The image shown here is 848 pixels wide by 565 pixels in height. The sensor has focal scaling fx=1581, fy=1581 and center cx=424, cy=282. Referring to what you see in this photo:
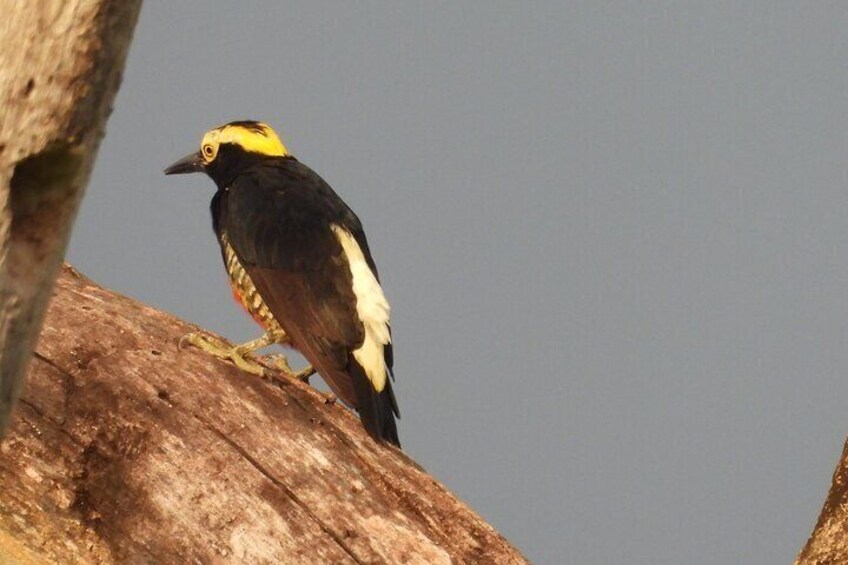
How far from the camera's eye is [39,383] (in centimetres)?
671

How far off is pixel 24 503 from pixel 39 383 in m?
0.53

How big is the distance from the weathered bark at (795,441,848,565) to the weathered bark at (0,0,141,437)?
11.8 ft

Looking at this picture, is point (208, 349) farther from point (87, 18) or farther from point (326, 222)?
point (87, 18)

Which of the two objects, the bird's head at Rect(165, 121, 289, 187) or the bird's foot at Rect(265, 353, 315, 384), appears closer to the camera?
the bird's foot at Rect(265, 353, 315, 384)

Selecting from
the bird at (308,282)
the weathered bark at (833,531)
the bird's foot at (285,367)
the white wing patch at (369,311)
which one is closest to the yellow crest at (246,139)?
the bird at (308,282)

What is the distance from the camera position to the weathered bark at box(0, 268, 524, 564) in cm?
638

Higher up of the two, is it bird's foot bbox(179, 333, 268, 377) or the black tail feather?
bird's foot bbox(179, 333, 268, 377)

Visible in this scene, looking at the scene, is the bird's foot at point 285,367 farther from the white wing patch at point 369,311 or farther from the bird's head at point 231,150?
the bird's head at point 231,150

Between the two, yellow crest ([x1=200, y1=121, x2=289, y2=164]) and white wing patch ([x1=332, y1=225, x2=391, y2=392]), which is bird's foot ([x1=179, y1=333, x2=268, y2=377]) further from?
yellow crest ([x1=200, y1=121, x2=289, y2=164])

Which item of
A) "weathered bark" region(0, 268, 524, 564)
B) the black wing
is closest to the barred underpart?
the black wing

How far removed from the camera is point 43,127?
3.27 metres

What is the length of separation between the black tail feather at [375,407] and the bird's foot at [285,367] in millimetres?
321

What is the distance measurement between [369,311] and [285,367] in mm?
532

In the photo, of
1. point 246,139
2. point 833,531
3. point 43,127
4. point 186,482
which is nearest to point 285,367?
point 186,482
